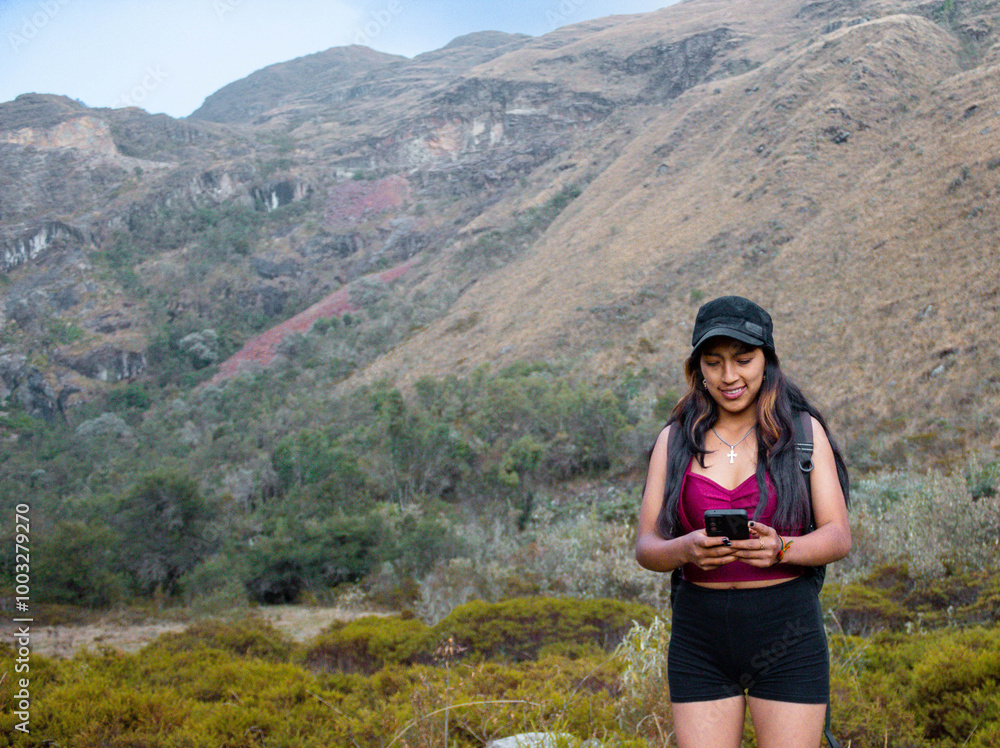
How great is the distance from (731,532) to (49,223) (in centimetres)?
6680

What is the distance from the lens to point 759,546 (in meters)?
1.51

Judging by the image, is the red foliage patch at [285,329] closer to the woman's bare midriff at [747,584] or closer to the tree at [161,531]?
the tree at [161,531]

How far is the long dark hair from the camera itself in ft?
5.38

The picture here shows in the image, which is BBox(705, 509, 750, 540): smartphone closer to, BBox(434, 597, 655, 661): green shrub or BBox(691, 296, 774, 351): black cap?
BBox(691, 296, 774, 351): black cap

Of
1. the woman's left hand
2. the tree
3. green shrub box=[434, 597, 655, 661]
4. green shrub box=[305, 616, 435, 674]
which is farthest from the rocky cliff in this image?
the woman's left hand

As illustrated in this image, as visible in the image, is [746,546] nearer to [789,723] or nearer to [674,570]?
[674,570]

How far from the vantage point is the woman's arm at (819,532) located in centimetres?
151

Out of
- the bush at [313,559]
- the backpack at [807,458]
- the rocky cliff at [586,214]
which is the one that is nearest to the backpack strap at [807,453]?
the backpack at [807,458]

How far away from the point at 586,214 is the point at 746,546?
35.9 meters

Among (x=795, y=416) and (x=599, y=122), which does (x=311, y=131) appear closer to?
(x=599, y=122)

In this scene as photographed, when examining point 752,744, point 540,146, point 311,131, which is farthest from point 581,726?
point 311,131

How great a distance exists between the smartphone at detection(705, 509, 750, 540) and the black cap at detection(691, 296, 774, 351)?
18.4 inches

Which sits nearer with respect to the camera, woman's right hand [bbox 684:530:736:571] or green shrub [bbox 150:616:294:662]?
woman's right hand [bbox 684:530:736:571]

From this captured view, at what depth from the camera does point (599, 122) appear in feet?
182
